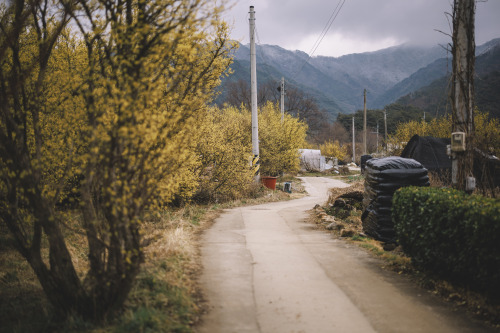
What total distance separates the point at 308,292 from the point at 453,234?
2111mm

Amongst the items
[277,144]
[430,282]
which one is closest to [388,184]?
[430,282]

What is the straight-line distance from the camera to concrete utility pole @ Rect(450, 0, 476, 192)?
6.51 meters

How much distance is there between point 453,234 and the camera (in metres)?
4.77

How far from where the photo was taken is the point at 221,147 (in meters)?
14.5

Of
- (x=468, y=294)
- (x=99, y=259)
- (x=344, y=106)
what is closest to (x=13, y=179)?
(x=99, y=259)

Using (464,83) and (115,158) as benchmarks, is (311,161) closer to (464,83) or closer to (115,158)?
(464,83)

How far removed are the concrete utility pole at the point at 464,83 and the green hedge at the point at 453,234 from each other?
1194mm

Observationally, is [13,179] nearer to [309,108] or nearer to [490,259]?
[490,259]

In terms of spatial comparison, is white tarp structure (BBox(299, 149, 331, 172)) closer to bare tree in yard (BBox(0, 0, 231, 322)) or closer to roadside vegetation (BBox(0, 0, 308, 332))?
roadside vegetation (BBox(0, 0, 308, 332))

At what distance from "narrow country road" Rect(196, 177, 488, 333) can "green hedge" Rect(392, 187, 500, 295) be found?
1.62 feet

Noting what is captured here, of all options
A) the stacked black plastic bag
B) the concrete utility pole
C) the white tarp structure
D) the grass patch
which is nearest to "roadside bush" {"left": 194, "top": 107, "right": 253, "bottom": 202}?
the grass patch

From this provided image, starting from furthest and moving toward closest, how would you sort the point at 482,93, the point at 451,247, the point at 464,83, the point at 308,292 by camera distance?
the point at 482,93 < the point at 464,83 < the point at 308,292 < the point at 451,247

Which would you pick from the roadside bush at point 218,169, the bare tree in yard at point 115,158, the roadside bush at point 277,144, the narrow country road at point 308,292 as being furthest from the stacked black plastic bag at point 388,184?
the roadside bush at point 277,144

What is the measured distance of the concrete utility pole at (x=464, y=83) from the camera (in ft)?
21.4
